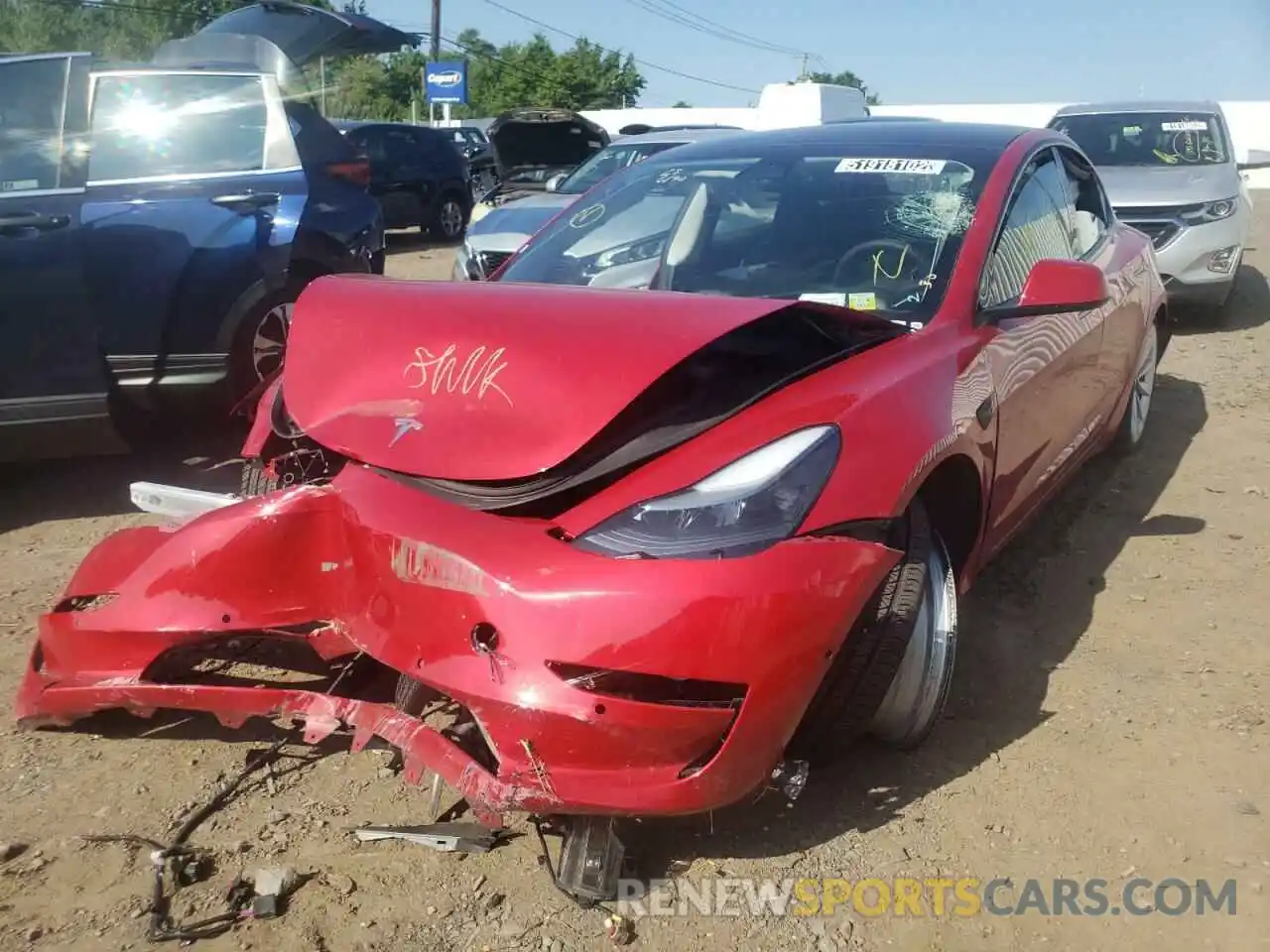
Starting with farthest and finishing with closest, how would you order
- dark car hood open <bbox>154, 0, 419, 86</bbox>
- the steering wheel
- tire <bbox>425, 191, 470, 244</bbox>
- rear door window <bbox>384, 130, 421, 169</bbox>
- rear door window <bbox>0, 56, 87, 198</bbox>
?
tire <bbox>425, 191, 470, 244</bbox> → rear door window <bbox>384, 130, 421, 169</bbox> → dark car hood open <bbox>154, 0, 419, 86</bbox> → rear door window <bbox>0, 56, 87, 198</bbox> → the steering wheel

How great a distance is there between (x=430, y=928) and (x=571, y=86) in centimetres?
5960

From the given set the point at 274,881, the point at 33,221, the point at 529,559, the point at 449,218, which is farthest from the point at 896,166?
the point at 449,218

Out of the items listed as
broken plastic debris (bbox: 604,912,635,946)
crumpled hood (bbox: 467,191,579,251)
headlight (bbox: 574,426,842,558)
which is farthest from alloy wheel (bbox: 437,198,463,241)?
broken plastic debris (bbox: 604,912,635,946)

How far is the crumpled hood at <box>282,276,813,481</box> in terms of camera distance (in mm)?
2264

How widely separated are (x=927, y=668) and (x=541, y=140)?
11.1 m

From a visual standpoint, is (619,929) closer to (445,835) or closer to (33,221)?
(445,835)

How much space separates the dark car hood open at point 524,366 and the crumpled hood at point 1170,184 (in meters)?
6.73

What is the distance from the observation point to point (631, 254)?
3.68 meters

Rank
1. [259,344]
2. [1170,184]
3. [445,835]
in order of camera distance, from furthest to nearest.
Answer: [1170,184] → [259,344] → [445,835]

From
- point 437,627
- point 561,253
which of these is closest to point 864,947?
point 437,627

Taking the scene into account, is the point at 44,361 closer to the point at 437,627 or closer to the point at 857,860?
the point at 437,627

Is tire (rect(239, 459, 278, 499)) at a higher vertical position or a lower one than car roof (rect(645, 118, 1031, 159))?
lower

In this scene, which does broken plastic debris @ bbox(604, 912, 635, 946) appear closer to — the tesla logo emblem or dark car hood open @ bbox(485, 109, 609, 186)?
the tesla logo emblem

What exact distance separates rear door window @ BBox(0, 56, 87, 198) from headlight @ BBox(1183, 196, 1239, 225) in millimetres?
7326
